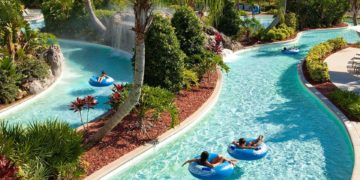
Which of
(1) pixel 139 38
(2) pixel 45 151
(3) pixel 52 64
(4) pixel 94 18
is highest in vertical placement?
(4) pixel 94 18

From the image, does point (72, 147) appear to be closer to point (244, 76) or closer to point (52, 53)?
point (52, 53)

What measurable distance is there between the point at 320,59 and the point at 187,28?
12.1 metres

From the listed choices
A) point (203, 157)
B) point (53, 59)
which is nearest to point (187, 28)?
point (53, 59)

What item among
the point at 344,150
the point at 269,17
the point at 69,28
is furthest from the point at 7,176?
the point at 269,17

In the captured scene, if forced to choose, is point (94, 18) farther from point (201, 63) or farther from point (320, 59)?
point (320, 59)

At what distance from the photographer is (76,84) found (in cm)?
2509

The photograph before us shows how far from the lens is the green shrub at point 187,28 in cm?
2320

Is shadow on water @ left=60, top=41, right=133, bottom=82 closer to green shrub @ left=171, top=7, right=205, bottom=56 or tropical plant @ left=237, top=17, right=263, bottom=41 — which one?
green shrub @ left=171, top=7, right=205, bottom=56

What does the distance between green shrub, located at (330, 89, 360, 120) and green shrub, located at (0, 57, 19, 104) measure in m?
17.7

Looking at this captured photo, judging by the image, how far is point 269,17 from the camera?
5541 cm

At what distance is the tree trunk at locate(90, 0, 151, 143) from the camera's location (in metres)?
12.2

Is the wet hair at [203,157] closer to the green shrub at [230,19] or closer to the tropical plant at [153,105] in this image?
the tropical plant at [153,105]

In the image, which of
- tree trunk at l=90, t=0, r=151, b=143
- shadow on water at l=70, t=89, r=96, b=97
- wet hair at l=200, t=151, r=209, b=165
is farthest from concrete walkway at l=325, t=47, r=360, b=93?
shadow on water at l=70, t=89, r=96, b=97

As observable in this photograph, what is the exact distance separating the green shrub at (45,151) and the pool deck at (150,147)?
115cm
